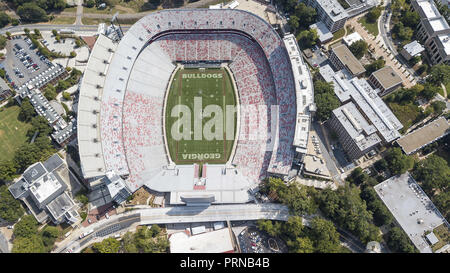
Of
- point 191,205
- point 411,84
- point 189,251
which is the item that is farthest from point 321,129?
point 189,251

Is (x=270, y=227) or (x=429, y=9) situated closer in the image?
(x=270, y=227)

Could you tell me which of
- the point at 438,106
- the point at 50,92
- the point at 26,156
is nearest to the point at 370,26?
the point at 438,106

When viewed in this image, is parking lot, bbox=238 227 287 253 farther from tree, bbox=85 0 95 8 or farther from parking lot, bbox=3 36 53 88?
tree, bbox=85 0 95 8

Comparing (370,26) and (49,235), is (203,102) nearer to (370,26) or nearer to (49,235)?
(49,235)

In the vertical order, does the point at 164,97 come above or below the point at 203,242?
above

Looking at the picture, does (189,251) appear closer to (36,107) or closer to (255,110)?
(255,110)
